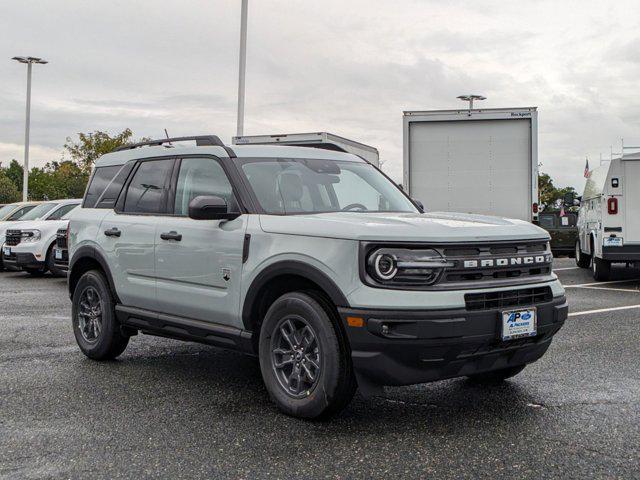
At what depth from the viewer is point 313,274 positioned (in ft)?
15.7

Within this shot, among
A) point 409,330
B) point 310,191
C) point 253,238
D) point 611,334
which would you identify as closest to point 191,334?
point 253,238

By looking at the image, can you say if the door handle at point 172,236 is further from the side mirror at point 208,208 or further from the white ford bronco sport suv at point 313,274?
the side mirror at point 208,208

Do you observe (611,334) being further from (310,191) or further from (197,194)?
(197,194)

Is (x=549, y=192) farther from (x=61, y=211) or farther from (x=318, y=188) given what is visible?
(x=318, y=188)

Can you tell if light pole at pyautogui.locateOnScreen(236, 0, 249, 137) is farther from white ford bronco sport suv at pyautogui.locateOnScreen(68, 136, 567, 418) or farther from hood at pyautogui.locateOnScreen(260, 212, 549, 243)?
hood at pyautogui.locateOnScreen(260, 212, 549, 243)

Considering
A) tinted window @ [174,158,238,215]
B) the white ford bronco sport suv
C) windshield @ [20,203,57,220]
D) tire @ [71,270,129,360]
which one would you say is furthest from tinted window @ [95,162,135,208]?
windshield @ [20,203,57,220]

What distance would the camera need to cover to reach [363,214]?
18.2 feet

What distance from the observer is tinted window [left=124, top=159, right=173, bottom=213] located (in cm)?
638

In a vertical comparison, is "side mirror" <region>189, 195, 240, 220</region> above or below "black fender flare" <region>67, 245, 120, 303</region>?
above

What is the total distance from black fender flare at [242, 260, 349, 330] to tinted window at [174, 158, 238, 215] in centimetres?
73

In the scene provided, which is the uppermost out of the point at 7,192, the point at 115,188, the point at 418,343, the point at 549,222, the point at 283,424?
the point at 7,192

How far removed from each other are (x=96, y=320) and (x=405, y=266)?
11.7ft

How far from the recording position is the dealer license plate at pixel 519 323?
4703 mm

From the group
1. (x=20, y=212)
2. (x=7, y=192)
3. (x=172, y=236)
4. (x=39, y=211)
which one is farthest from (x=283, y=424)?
(x=7, y=192)
